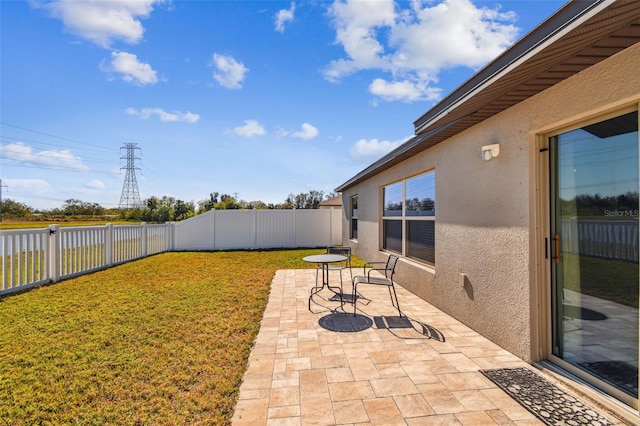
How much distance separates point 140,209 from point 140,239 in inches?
850

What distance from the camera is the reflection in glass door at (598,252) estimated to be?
216 cm

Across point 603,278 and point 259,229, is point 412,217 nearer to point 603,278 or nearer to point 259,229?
point 603,278

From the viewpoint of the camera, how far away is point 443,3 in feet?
15.9

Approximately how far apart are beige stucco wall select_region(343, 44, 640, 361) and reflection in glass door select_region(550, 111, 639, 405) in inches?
7.1

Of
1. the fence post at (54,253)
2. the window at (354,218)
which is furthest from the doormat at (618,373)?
the fence post at (54,253)

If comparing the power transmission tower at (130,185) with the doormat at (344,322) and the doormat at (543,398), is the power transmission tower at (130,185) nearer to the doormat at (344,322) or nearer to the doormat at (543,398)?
the doormat at (344,322)

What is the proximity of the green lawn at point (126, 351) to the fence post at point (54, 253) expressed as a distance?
22.1 inches

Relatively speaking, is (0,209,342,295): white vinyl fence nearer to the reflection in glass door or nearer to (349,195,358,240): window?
(349,195,358,240): window

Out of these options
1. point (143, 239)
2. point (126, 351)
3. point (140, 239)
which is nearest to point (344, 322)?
point (126, 351)

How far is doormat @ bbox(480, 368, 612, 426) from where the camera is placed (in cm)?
208

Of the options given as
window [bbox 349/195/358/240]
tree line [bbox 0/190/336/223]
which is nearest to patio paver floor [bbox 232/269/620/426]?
window [bbox 349/195/358/240]

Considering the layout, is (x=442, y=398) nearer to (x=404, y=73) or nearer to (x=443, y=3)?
(x=443, y=3)

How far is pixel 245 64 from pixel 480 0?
639 cm

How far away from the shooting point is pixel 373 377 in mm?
2715
